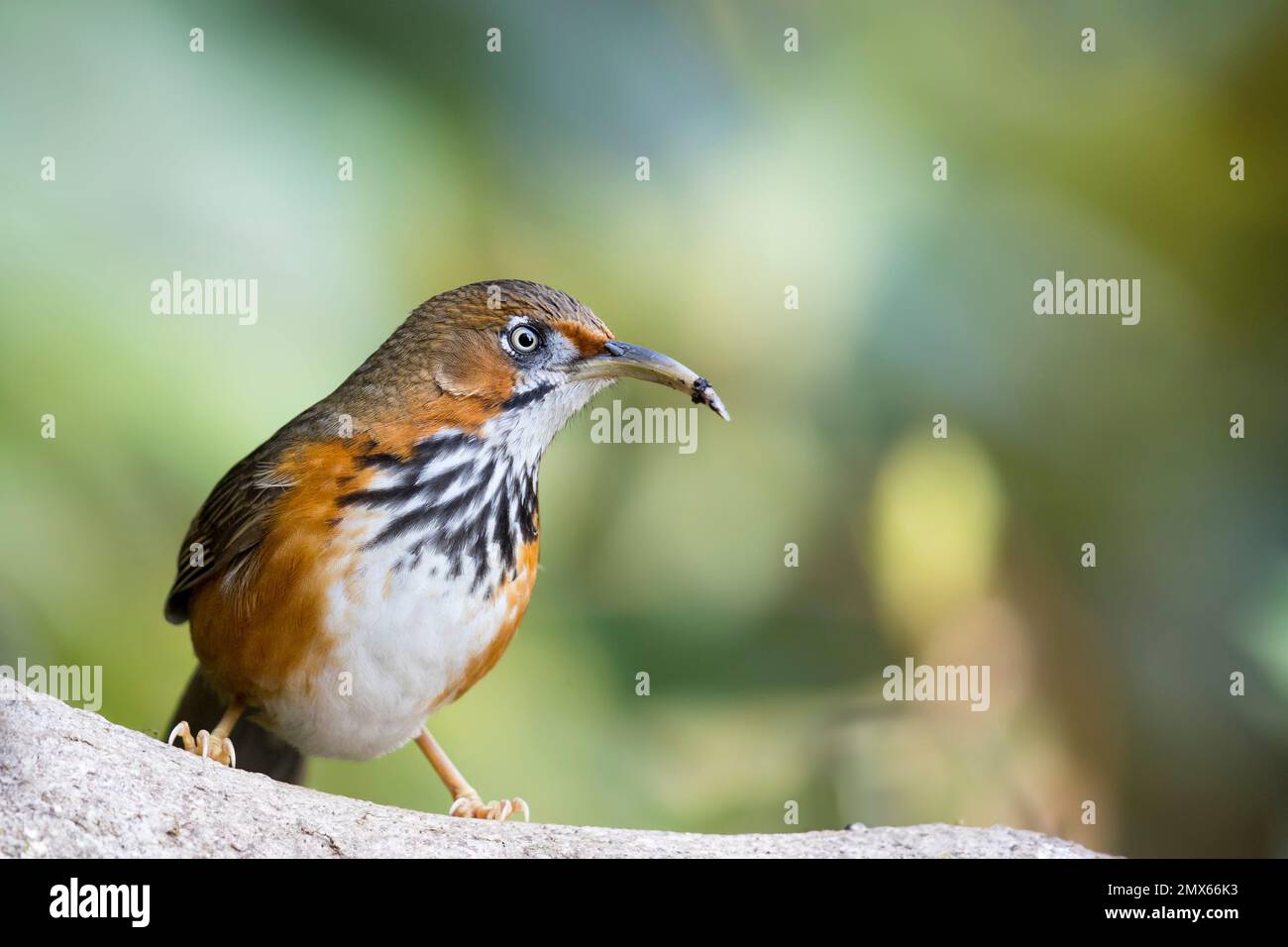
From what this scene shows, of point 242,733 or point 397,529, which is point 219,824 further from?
point 242,733

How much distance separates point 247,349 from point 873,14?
11.5 ft

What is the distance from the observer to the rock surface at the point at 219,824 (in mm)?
3150

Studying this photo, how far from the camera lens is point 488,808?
4773 millimetres

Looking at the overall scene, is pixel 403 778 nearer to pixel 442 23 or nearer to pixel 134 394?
pixel 134 394

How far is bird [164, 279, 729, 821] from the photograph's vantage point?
13.4ft

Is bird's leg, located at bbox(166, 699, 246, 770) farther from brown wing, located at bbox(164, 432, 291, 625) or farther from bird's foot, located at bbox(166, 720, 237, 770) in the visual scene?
brown wing, located at bbox(164, 432, 291, 625)

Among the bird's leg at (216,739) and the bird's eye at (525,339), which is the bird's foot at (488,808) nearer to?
the bird's leg at (216,739)

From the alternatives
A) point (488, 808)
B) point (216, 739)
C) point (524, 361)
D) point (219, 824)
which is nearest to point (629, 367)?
point (524, 361)

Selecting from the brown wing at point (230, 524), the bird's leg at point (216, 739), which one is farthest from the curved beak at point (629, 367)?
the bird's leg at point (216, 739)

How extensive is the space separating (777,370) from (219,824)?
390cm

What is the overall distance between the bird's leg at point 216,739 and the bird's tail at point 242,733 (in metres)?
0.31

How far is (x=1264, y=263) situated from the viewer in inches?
263

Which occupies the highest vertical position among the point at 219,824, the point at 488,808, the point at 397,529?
the point at 397,529
